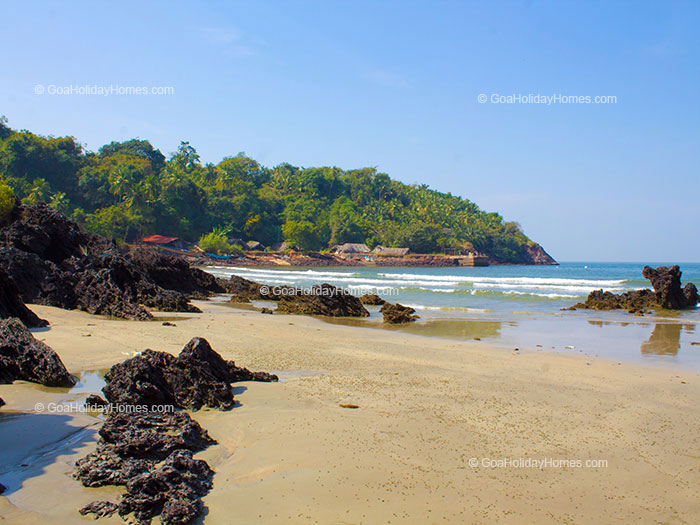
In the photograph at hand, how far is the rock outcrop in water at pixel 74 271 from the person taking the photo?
1272cm

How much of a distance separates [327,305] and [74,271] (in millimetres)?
7830

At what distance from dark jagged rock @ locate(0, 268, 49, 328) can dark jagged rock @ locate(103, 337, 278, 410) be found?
5.00 meters

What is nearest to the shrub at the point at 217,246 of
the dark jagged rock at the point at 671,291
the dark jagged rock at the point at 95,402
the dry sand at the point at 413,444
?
the dark jagged rock at the point at 671,291

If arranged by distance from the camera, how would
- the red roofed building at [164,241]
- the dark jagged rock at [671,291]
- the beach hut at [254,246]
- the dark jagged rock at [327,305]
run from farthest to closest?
the beach hut at [254,246]
the red roofed building at [164,241]
the dark jagged rock at [671,291]
the dark jagged rock at [327,305]

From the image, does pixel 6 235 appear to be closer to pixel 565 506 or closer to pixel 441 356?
pixel 441 356

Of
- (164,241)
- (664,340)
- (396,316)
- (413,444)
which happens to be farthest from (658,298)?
(164,241)

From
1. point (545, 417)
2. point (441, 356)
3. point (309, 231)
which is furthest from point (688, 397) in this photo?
point (309, 231)

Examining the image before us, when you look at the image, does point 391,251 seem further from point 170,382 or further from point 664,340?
point 170,382

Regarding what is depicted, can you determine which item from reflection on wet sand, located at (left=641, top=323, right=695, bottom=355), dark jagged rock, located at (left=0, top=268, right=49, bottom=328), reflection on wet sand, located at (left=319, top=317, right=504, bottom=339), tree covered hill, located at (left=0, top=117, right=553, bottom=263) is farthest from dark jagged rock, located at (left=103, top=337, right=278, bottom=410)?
tree covered hill, located at (left=0, top=117, right=553, bottom=263)

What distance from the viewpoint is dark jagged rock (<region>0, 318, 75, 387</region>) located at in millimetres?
6120

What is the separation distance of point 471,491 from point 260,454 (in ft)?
5.97

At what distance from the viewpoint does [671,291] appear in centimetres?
2058

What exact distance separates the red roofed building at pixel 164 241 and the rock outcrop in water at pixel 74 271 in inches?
2245

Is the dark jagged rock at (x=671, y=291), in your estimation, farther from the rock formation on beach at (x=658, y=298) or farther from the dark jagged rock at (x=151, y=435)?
the dark jagged rock at (x=151, y=435)
